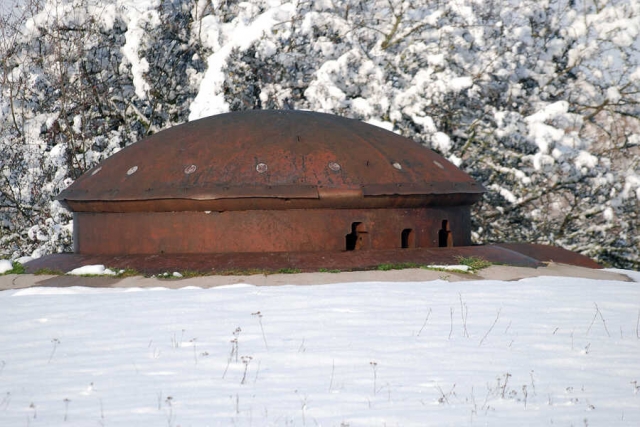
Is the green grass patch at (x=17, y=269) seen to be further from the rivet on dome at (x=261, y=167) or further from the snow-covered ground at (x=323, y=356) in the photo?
the rivet on dome at (x=261, y=167)

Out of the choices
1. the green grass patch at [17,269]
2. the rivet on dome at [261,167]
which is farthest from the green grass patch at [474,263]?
the green grass patch at [17,269]

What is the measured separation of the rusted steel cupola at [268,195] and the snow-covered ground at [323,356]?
106cm

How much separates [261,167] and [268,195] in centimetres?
40

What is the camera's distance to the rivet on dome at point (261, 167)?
28.9ft

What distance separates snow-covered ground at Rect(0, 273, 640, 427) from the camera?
4.29 m

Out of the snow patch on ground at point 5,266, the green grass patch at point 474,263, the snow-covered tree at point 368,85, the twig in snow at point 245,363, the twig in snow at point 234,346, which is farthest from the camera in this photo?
the snow-covered tree at point 368,85

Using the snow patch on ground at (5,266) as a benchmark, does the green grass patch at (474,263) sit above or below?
above

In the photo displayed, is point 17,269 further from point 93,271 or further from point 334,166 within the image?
point 334,166

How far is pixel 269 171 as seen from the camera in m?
8.80

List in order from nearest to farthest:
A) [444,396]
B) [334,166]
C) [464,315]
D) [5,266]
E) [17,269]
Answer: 1. [444,396]
2. [464,315]
3. [334,166]
4. [17,269]
5. [5,266]

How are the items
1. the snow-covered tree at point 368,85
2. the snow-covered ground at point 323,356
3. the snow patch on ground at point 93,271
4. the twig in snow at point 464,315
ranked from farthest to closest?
the snow-covered tree at point 368,85
the snow patch on ground at point 93,271
the twig in snow at point 464,315
the snow-covered ground at point 323,356

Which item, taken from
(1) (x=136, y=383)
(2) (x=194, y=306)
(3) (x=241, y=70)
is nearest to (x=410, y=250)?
(2) (x=194, y=306)

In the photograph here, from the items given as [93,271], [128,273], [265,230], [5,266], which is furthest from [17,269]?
[265,230]

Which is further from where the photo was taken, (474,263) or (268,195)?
(474,263)
